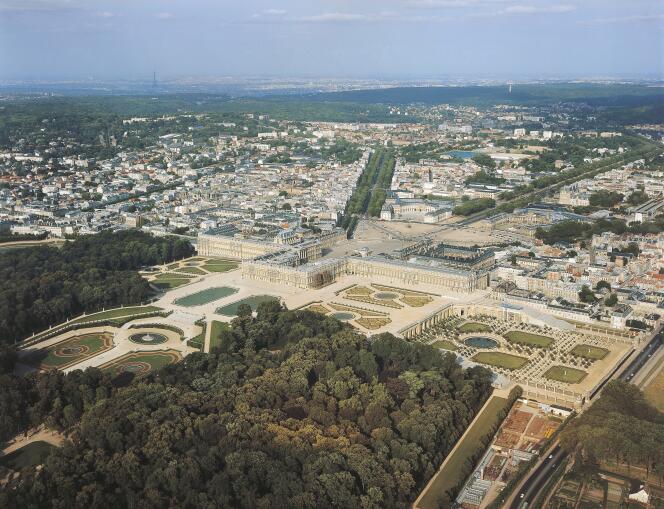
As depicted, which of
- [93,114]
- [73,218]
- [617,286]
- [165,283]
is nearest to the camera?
[617,286]

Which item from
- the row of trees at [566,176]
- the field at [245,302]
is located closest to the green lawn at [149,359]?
the field at [245,302]

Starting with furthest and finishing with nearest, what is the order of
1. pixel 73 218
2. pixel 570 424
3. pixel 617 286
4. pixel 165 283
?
1. pixel 73 218
2. pixel 165 283
3. pixel 617 286
4. pixel 570 424

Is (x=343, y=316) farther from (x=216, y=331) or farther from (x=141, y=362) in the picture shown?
(x=141, y=362)

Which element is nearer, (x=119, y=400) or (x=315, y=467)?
(x=315, y=467)

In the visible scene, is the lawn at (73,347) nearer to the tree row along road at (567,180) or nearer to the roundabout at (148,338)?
the roundabout at (148,338)

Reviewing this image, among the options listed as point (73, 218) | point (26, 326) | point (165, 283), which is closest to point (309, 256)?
point (165, 283)

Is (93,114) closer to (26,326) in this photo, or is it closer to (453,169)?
(453,169)
